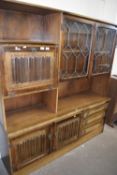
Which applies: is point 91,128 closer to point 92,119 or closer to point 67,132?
point 92,119

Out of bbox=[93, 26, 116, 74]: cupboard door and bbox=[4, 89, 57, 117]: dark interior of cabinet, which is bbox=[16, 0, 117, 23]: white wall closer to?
bbox=[93, 26, 116, 74]: cupboard door

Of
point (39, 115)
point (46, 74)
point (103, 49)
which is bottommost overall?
point (39, 115)

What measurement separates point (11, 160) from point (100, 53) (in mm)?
1790

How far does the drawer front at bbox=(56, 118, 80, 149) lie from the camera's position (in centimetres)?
181

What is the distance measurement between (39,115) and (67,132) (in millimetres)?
510

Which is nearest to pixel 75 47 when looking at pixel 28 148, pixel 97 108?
pixel 97 108

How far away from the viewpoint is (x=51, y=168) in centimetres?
180

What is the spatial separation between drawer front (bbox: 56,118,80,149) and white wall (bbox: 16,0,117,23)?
1.51m

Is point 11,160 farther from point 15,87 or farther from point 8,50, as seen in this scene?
point 8,50

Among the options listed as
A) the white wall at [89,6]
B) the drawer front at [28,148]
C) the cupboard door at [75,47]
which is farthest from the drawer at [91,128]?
the white wall at [89,6]

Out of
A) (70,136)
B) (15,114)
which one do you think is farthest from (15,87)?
(70,136)

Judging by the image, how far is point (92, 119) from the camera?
2221 mm

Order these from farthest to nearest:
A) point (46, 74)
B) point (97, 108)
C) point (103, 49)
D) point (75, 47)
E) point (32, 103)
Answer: point (97, 108), point (103, 49), point (32, 103), point (75, 47), point (46, 74)

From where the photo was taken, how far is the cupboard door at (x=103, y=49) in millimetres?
1945
